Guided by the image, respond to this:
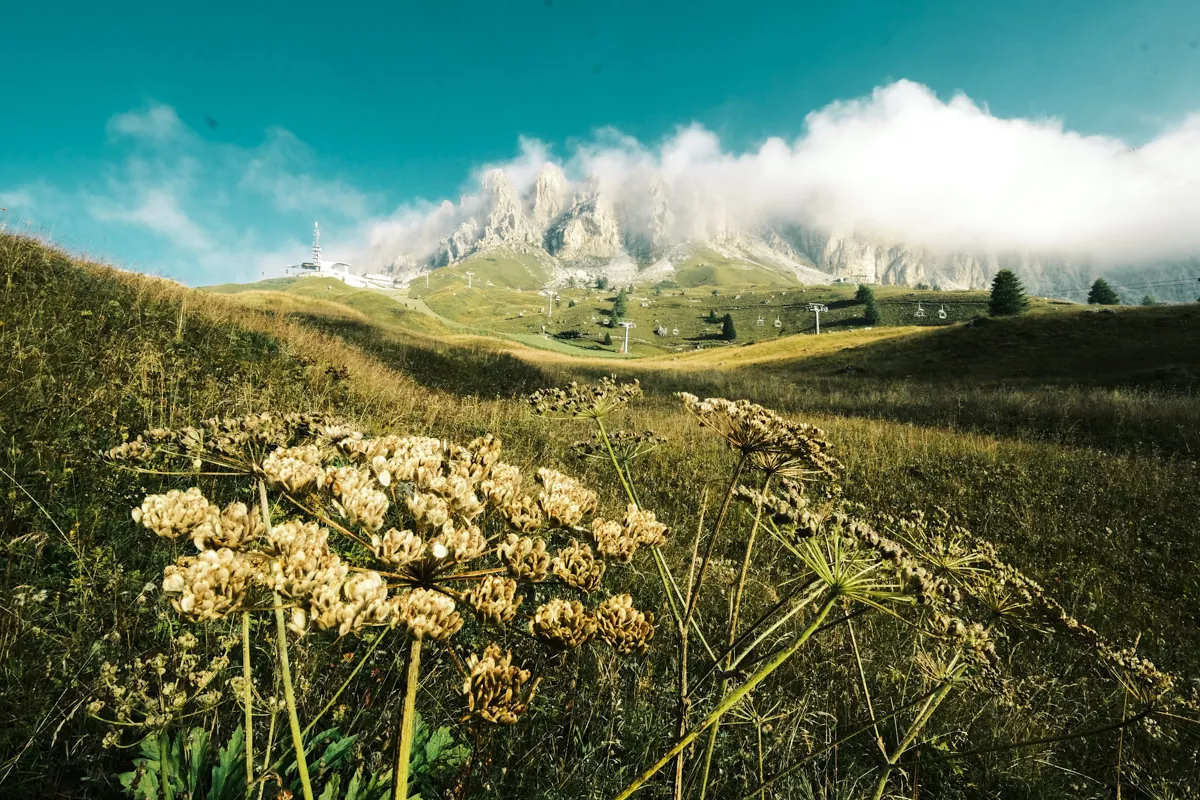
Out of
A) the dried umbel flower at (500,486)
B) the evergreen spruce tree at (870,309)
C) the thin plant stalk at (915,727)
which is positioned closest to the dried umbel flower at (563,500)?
the dried umbel flower at (500,486)

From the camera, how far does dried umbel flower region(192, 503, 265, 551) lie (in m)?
1.45

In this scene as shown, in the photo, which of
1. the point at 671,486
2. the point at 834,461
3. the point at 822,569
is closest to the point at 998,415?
the point at 671,486

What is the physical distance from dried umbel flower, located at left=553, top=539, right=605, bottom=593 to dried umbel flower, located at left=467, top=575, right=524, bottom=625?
0.20 metres

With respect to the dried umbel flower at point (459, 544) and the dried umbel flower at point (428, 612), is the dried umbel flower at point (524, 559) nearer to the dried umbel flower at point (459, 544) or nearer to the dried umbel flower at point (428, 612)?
the dried umbel flower at point (459, 544)

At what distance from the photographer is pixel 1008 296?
85312 millimetres

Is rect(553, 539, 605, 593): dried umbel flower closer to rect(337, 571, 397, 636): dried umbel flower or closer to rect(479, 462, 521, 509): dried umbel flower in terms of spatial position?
rect(479, 462, 521, 509): dried umbel flower

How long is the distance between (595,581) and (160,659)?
205 cm

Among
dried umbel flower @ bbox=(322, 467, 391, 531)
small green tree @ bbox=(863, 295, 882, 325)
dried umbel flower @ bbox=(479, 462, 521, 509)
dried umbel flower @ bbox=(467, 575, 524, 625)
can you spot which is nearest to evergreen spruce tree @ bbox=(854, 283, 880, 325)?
small green tree @ bbox=(863, 295, 882, 325)

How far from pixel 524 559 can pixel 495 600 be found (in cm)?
15

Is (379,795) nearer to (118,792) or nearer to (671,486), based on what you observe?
(118,792)

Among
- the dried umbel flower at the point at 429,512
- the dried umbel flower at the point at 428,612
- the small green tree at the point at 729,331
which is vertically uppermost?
the small green tree at the point at 729,331

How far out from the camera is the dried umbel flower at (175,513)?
145 centimetres

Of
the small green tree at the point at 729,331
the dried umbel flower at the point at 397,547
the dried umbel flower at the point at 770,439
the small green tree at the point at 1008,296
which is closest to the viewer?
the dried umbel flower at the point at 397,547

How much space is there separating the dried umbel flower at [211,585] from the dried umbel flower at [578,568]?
876 millimetres
